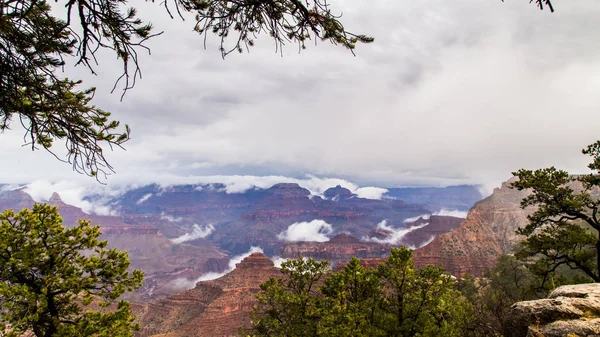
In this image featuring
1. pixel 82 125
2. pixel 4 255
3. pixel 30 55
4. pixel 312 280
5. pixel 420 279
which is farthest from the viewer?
pixel 312 280

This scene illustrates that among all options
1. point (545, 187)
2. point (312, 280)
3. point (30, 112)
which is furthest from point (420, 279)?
point (30, 112)

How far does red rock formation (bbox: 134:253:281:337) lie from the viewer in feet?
330

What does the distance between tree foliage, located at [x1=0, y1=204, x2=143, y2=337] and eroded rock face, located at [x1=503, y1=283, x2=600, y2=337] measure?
1475cm

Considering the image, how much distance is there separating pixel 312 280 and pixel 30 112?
1528cm

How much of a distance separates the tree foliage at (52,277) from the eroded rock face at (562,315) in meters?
14.8

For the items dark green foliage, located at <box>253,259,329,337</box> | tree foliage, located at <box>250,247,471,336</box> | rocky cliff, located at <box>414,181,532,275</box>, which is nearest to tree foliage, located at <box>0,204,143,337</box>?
dark green foliage, located at <box>253,259,329,337</box>

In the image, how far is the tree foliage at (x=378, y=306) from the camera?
13.1 m

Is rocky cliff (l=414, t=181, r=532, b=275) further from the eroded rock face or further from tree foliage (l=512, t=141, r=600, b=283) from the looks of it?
the eroded rock face

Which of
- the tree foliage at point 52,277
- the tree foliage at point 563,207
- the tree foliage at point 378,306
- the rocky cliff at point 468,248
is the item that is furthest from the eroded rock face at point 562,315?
the rocky cliff at point 468,248

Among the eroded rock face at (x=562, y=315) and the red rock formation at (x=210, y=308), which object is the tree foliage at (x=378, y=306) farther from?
the red rock formation at (x=210, y=308)

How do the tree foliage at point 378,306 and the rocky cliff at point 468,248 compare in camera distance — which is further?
the rocky cliff at point 468,248

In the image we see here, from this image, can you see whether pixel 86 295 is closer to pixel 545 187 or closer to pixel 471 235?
pixel 545 187

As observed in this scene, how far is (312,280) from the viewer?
58.7 feet

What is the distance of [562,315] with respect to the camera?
8.59 metres
